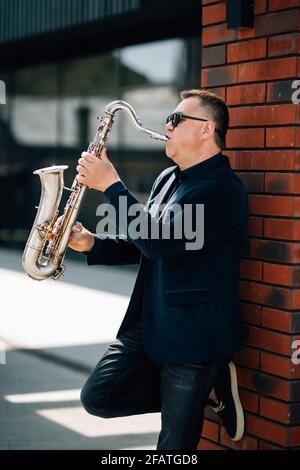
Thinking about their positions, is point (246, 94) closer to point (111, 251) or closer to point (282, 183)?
point (282, 183)

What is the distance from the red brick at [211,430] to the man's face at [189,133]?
4.18 ft

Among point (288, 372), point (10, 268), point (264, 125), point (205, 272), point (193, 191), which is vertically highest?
point (264, 125)

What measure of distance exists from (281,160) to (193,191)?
0.44 metres

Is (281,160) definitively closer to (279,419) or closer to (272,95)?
(272,95)

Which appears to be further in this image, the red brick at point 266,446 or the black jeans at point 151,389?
the red brick at point 266,446

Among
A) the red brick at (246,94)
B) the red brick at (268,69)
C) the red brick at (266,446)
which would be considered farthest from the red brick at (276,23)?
the red brick at (266,446)

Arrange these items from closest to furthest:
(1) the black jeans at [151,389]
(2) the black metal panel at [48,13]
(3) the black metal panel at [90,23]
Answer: (1) the black jeans at [151,389]
(2) the black metal panel at [48,13]
(3) the black metal panel at [90,23]

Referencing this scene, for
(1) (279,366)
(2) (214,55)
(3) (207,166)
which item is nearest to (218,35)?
(2) (214,55)

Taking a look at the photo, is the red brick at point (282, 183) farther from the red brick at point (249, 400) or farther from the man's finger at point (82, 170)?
the red brick at point (249, 400)

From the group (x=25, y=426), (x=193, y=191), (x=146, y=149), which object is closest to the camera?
(x=193, y=191)

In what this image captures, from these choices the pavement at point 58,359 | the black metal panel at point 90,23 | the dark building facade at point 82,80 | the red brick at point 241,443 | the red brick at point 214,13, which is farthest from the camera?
the dark building facade at point 82,80

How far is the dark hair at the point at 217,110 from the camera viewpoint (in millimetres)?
3521
